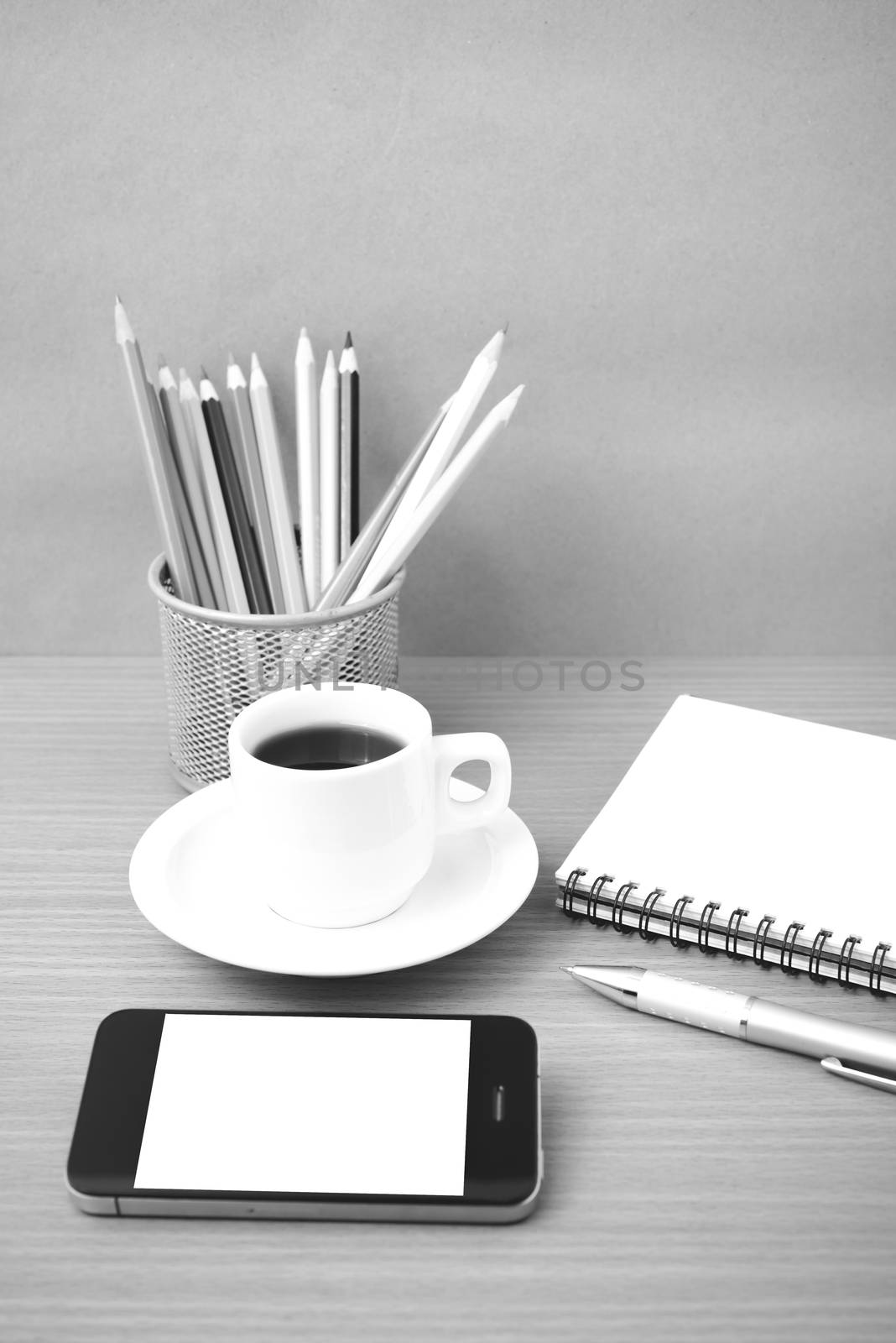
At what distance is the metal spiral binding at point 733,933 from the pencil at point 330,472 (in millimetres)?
238

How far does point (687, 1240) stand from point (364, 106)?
60 centimetres

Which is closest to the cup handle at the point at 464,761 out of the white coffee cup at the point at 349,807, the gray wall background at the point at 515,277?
the white coffee cup at the point at 349,807

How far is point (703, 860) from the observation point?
0.56 metres

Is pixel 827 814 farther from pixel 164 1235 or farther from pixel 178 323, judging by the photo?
pixel 178 323

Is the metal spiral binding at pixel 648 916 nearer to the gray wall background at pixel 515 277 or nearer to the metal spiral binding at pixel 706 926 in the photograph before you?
the metal spiral binding at pixel 706 926

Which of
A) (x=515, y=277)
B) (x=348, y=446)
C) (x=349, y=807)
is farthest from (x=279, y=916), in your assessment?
(x=515, y=277)

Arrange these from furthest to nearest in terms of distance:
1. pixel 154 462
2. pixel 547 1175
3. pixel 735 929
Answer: pixel 154 462 → pixel 735 929 → pixel 547 1175

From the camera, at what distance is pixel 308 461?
70 centimetres

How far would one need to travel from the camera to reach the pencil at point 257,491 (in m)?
0.67

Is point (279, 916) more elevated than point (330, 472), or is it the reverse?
point (330, 472)

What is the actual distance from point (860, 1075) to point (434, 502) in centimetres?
33

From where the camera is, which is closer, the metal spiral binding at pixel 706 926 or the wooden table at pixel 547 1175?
the wooden table at pixel 547 1175

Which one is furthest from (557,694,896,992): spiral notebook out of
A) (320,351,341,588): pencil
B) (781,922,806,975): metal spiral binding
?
(320,351,341,588): pencil

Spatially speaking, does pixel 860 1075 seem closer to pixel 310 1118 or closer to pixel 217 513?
pixel 310 1118
